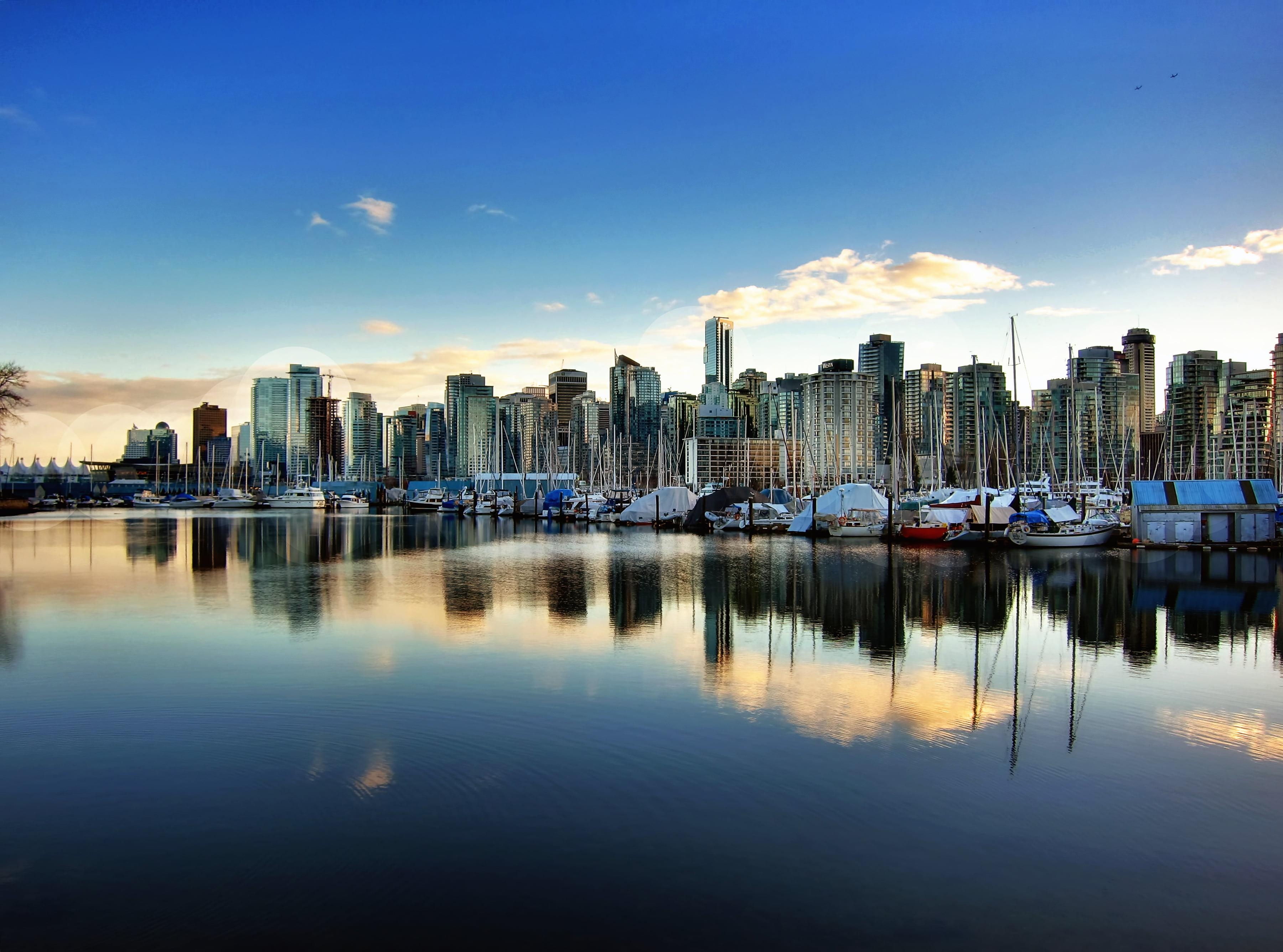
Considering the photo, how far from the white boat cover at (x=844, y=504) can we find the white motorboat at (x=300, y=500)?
99910mm

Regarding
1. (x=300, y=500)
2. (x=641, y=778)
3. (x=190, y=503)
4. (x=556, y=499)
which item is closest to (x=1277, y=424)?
(x=556, y=499)

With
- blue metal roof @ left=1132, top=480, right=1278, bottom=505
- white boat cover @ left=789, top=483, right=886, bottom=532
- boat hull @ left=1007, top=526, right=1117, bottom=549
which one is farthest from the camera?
white boat cover @ left=789, top=483, right=886, bottom=532

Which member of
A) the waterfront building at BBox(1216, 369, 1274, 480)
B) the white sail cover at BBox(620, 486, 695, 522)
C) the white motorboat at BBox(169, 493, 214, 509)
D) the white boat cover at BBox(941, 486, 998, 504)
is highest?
the waterfront building at BBox(1216, 369, 1274, 480)

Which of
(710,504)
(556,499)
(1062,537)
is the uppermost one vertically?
(556,499)

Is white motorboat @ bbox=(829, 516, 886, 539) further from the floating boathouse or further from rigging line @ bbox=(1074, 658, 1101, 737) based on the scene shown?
rigging line @ bbox=(1074, 658, 1101, 737)

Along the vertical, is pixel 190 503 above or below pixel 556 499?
below

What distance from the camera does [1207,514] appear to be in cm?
5116

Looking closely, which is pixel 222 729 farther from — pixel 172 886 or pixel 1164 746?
pixel 1164 746

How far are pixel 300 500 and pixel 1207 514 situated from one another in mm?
136431

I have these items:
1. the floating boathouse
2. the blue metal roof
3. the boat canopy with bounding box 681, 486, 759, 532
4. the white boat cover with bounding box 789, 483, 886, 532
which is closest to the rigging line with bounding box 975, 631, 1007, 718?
the floating boathouse

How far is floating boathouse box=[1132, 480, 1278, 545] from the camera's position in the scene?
166 feet

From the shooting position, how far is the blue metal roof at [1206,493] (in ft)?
169

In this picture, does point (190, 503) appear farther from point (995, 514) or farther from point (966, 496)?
point (995, 514)

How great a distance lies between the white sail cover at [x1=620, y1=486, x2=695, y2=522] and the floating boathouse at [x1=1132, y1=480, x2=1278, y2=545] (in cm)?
4617
